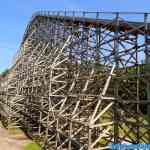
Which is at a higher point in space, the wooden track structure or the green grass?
the wooden track structure

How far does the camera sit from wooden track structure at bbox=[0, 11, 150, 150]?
16.8 meters

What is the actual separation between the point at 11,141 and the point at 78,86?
5.18 meters

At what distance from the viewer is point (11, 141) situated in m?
22.8

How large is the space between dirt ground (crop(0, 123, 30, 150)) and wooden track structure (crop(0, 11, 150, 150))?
94 cm

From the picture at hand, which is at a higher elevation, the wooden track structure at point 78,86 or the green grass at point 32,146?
the wooden track structure at point 78,86

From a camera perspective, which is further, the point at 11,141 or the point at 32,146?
the point at 11,141

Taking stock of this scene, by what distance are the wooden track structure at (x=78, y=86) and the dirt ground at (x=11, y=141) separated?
94 cm

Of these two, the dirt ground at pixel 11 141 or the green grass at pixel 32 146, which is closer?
the green grass at pixel 32 146

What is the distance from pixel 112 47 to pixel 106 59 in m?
0.75

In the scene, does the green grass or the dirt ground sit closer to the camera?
the green grass

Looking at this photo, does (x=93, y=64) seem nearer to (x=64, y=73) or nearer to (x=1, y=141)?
(x=64, y=73)

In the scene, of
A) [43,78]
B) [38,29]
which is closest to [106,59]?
[43,78]

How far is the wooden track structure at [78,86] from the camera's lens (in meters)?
16.8

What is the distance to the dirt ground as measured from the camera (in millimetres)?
21013
